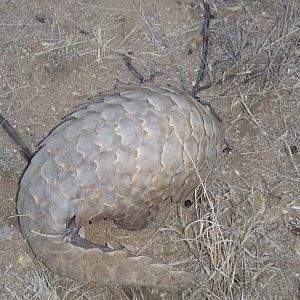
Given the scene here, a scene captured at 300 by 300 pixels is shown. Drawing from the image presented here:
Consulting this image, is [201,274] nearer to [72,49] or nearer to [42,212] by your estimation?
[42,212]

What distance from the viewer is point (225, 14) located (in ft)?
12.4

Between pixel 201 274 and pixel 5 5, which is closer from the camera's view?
pixel 201 274

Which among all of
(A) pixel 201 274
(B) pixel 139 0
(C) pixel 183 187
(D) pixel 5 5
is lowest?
(A) pixel 201 274

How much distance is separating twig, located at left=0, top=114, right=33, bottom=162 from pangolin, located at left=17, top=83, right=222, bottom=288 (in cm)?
42

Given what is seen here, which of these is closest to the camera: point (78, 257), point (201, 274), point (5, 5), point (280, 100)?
point (78, 257)

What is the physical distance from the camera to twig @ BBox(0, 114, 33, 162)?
323 cm

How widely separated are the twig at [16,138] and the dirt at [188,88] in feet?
0.08

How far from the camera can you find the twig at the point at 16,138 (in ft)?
10.6

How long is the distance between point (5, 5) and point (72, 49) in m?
0.53

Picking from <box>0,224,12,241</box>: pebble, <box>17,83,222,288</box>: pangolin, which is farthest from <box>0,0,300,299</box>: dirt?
<box>17,83,222,288</box>: pangolin

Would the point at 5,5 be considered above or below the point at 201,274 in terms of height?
above

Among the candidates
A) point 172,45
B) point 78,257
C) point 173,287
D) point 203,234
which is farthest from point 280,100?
point 78,257

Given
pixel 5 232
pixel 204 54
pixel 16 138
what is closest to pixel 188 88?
pixel 204 54

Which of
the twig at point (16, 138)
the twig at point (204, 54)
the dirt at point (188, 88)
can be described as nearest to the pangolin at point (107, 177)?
the dirt at point (188, 88)
